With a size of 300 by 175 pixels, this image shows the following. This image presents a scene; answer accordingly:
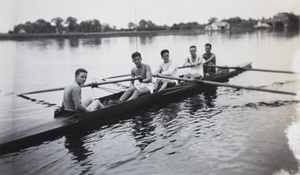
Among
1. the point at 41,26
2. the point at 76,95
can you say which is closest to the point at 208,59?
the point at 76,95

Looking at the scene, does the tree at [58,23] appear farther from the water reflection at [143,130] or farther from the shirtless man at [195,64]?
the water reflection at [143,130]

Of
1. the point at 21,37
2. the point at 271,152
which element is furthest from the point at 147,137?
the point at 21,37

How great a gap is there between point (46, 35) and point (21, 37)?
19.6ft

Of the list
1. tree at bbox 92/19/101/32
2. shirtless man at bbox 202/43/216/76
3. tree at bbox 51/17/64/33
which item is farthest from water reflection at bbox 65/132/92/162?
tree at bbox 92/19/101/32

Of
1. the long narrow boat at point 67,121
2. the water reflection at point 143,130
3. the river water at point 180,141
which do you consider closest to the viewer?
the river water at point 180,141

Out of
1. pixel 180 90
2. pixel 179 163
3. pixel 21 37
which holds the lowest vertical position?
pixel 179 163

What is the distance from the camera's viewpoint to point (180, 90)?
448 inches

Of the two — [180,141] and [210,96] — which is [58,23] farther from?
[180,141]

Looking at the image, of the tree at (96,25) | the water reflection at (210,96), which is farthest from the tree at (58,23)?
the water reflection at (210,96)

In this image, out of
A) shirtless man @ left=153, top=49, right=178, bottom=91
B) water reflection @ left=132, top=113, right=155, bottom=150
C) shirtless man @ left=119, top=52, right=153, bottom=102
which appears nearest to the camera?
water reflection @ left=132, top=113, right=155, bottom=150

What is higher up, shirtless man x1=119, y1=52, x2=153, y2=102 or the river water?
shirtless man x1=119, y1=52, x2=153, y2=102

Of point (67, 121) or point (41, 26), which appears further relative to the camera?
point (41, 26)

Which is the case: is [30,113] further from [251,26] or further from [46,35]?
[251,26]

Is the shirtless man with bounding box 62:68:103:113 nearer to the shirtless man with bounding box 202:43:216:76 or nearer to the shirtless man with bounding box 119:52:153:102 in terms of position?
the shirtless man with bounding box 119:52:153:102
